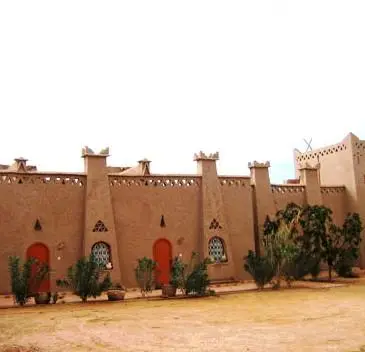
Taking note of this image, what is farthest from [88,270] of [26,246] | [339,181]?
[339,181]

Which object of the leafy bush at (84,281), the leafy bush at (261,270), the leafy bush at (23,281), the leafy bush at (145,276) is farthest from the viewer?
the leafy bush at (261,270)

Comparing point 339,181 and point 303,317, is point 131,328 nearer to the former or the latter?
point 303,317

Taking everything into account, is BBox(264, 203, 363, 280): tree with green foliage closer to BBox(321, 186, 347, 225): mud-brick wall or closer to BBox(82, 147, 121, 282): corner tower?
BBox(321, 186, 347, 225): mud-brick wall

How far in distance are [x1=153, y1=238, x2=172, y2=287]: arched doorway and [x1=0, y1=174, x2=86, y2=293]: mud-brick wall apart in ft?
10.9

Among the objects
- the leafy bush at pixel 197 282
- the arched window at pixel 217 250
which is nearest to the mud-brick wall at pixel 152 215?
the arched window at pixel 217 250

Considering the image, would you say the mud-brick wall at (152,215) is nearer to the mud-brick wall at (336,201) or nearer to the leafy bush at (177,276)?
the leafy bush at (177,276)

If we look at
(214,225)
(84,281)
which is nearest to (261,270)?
(214,225)

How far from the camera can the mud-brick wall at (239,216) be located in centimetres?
2420

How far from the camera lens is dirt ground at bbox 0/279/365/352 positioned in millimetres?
9367

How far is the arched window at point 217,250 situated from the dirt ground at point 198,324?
18.6ft

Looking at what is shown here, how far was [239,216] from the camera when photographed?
968 inches

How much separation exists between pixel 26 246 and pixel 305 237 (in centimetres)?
1123

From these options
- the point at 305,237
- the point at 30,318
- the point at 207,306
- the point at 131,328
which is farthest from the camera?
the point at 305,237

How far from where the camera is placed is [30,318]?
13531 millimetres
